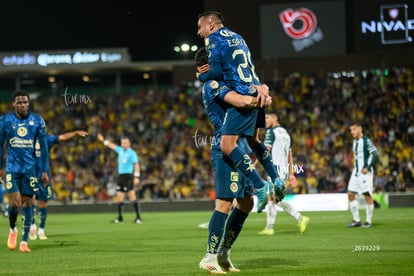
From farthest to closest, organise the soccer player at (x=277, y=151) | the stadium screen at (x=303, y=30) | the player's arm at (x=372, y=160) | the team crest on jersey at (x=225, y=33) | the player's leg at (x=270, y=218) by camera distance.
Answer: the stadium screen at (x=303, y=30), the player's arm at (x=372, y=160), the soccer player at (x=277, y=151), the player's leg at (x=270, y=218), the team crest on jersey at (x=225, y=33)

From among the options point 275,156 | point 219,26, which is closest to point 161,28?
point 275,156

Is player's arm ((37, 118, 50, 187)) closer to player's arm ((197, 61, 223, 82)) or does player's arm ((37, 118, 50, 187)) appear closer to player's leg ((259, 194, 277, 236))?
player's leg ((259, 194, 277, 236))

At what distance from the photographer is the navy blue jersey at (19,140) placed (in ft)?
47.0

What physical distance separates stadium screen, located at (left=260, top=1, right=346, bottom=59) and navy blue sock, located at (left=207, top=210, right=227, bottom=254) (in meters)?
28.7

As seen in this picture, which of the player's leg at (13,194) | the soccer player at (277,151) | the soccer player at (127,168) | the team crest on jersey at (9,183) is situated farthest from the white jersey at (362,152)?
the team crest on jersey at (9,183)

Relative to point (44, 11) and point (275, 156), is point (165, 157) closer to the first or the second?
point (44, 11)

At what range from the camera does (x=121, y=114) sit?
4212 centimetres

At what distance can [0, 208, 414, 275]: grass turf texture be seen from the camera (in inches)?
391

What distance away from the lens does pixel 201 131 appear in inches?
1567

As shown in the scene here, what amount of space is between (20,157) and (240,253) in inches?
180

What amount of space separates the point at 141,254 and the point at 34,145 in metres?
3.39

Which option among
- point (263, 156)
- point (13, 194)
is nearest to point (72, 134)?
point (13, 194)

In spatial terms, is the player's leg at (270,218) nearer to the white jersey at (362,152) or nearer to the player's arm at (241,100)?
the white jersey at (362,152)

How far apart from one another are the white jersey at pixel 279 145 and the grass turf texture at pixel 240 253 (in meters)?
1.53
